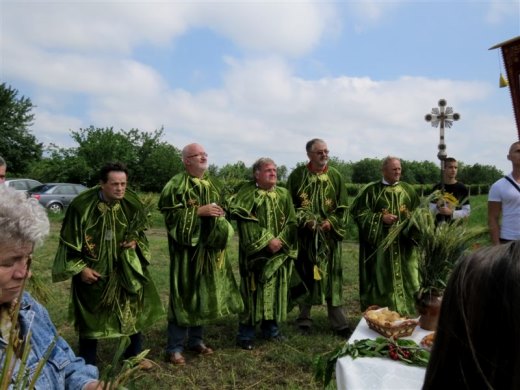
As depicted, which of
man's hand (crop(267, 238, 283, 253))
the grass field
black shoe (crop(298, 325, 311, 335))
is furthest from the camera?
black shoe (crop(298, 325, 311, 335))

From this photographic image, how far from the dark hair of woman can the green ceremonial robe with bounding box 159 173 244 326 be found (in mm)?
3924

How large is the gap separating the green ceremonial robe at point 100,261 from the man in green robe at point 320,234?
196 cm

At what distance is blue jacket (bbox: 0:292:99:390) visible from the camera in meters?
1.85

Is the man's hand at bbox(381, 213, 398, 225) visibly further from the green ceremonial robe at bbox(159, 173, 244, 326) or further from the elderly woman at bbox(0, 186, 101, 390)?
the elderly woman at bbox(0, 186, 101, 390)

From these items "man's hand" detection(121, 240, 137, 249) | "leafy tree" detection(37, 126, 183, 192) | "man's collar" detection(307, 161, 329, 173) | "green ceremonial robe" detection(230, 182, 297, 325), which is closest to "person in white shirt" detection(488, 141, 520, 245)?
"man's collar" detection(307, 161, 329, 173)

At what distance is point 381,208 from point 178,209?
7.70 ft

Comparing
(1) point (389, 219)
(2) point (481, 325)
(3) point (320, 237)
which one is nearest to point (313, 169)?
(3) point (320, 237)

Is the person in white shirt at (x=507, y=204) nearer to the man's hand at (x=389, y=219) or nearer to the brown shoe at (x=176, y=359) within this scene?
the man's hand at (x=389, y=219)

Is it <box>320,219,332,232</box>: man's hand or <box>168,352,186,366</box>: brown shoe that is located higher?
<box>320,219,332,232</box>: man's hand

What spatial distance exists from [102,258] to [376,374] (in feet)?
9.25

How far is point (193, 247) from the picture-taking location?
197 inches

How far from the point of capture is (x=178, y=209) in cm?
489

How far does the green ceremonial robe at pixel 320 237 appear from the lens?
224 inches

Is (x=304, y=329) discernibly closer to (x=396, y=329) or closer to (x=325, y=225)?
(x=325, y=225)
